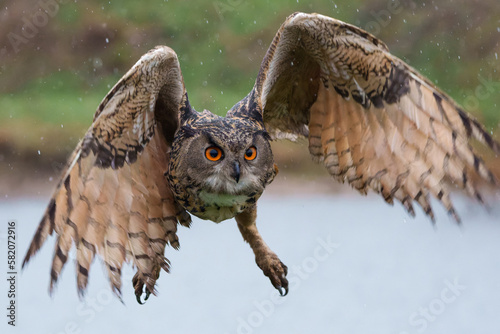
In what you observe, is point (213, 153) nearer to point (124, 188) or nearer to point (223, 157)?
point (223, 157)

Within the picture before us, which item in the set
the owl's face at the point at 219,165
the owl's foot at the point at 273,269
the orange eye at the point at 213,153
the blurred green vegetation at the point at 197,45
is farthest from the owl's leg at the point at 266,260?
the blurred green vegetation at the point at 197,45

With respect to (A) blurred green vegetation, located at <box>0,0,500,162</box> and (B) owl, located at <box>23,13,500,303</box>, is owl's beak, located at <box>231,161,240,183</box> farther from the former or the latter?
(A) blurred green vegetation, located at <box>0,0,500,162</box>

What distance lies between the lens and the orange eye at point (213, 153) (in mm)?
2975

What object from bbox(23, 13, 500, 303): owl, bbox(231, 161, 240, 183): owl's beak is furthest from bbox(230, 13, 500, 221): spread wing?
bbox(231, 161, 240, 183): owl's beak

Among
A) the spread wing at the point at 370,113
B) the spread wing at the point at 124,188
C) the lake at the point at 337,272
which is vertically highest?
the spread wing at the point at 370,113

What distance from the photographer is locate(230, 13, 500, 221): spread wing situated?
10.2 ft

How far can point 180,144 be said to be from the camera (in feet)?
10.3

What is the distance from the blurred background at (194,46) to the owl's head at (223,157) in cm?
689

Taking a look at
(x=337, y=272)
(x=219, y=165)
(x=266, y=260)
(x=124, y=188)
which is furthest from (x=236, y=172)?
(x=337, y=272)

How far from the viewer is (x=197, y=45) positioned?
1111 cm

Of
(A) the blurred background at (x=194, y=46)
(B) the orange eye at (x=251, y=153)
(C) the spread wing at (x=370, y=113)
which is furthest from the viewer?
(A) the blurred background at (x=194, y=46)

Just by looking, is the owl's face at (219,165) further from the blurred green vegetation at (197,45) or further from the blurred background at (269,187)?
the blurred green vegetation at (197,45)

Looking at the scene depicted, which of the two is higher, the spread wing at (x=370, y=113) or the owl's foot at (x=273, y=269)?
the spread wing at (x=370, y=113)

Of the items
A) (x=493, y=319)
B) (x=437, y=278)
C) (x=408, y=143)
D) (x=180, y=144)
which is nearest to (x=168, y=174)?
(x=180, y=144)
